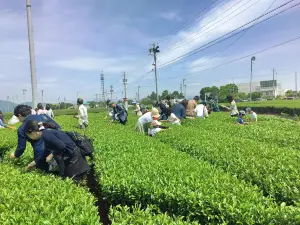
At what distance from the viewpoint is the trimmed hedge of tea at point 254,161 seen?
3.98 metres

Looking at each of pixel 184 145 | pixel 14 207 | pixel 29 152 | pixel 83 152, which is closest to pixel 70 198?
pixel 14 207

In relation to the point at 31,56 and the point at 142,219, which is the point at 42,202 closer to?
the point at 142,219

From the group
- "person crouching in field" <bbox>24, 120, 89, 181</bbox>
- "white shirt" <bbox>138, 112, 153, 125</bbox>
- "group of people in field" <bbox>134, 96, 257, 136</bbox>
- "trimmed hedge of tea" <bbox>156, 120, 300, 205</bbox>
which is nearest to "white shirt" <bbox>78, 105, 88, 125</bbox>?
"group of people in field" <bbox>134, 96, 257, 136</bbox>

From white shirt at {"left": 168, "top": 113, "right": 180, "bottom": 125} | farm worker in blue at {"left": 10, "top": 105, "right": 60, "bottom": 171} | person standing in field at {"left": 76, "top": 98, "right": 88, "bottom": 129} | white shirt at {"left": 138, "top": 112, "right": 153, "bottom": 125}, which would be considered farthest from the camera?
person standing in field at {"left": 76, "top": 98, "right": 88, "bottom": 129}

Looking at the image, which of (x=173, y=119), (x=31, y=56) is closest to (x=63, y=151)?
(x=173, y=119)

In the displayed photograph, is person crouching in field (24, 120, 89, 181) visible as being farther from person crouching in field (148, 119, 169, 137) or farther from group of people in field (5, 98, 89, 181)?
person crouching in field (148, 119, 169, 137)

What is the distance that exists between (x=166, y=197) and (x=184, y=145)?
3711 mm

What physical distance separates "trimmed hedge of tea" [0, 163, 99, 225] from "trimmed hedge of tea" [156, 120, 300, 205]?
2745mm

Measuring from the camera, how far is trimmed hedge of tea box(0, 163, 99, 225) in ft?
9.69

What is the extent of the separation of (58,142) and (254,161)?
363 cm

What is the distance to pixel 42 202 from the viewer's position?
3357 mm

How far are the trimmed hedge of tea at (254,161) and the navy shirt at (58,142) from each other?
3.02m

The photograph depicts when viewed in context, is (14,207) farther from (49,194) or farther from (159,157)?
(159,157)

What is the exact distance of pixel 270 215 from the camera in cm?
304
